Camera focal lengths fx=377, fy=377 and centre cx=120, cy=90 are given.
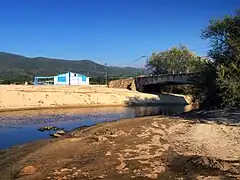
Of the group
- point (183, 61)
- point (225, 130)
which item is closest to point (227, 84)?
point (225, 130)

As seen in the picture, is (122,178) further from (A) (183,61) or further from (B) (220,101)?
(A) (183,61)

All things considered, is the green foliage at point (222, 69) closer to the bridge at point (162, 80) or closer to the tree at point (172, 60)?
the bridge at point (162, 80)

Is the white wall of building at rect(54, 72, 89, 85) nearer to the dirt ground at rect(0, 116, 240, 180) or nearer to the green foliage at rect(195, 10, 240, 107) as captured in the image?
the green foliage at rect(195, 10, 240, 107)

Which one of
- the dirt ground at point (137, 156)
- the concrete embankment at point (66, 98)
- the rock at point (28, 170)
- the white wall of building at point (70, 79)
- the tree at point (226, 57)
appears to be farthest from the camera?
the white wall of building at point (70, 79)

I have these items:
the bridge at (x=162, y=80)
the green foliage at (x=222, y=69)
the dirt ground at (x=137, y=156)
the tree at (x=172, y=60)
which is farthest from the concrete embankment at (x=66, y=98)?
the dirt ground at (x=137, y=156)

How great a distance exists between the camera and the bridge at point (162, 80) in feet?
299

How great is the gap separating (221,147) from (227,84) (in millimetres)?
23201

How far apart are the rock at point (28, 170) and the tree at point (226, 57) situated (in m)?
29.4

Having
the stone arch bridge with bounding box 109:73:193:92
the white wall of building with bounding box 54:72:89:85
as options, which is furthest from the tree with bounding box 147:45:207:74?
the white wall of building with bounding box 54:72:89:85

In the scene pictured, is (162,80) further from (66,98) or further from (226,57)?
(226,57)

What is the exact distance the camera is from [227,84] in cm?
4231

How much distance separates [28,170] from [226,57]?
34997mm

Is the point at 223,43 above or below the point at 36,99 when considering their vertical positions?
above

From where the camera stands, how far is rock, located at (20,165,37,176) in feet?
56.0
